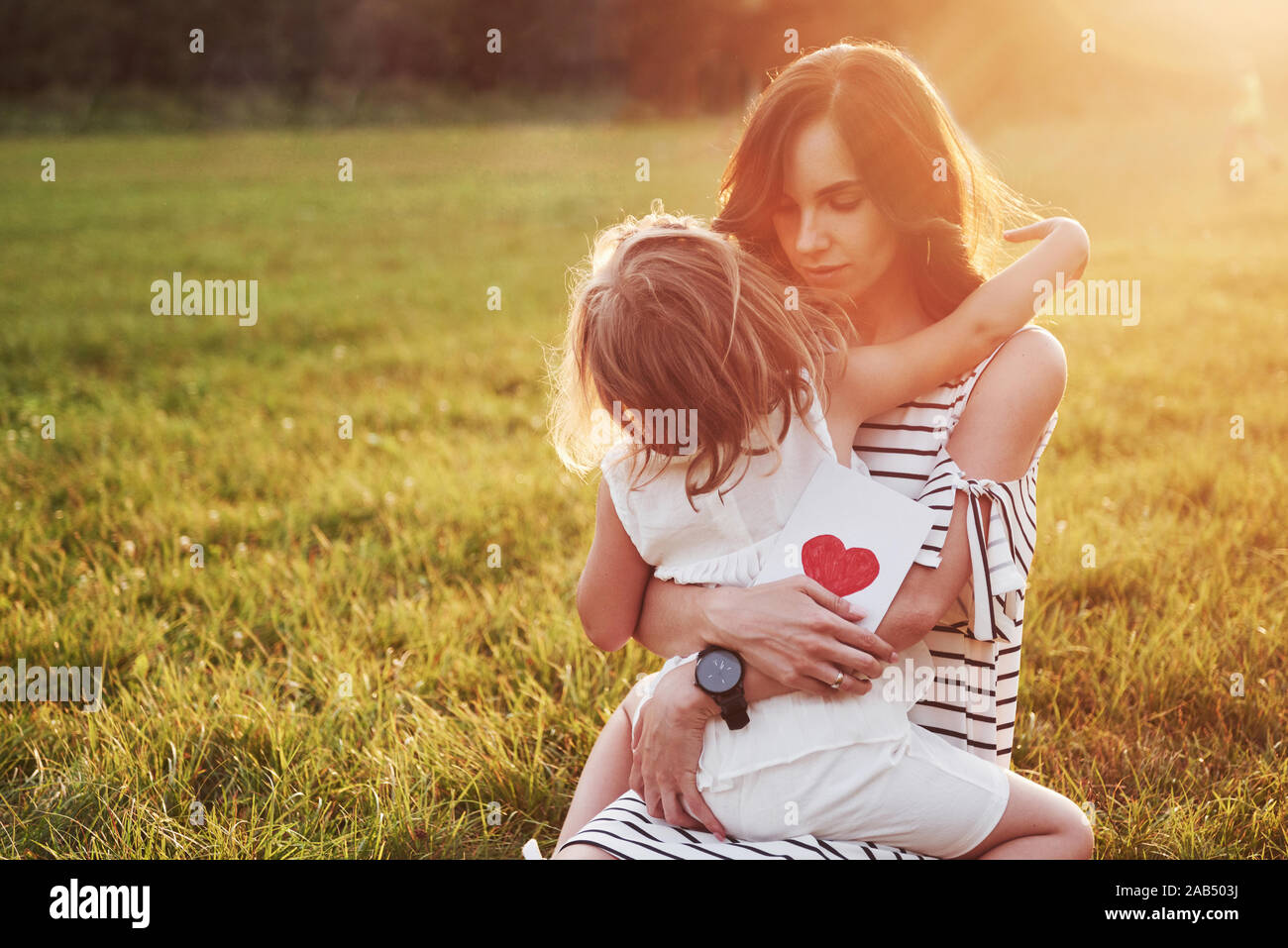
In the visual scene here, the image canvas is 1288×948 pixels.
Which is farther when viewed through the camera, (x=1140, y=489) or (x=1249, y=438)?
(x=1249, y=438)

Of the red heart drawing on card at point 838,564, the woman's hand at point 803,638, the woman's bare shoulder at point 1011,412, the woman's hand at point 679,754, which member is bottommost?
the woman's hand at point 679,754

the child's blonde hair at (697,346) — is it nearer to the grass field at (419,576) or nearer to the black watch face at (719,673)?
the black watch face at (719,673)

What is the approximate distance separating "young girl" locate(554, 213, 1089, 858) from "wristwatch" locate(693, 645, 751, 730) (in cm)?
1

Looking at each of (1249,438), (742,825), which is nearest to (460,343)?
(1249,438)

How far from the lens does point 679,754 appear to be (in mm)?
1810

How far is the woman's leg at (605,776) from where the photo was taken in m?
2.13

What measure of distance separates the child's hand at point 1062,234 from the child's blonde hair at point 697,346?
0.55 m

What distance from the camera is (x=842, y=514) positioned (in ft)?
5.92

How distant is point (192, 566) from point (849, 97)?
9.06 ft

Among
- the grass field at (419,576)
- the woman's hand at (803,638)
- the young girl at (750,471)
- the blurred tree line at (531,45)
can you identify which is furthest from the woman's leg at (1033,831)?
the blurred tree line at (531,45)

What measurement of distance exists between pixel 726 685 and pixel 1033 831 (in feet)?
1.90

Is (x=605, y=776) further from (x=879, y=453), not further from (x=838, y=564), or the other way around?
(x=879, y=453)

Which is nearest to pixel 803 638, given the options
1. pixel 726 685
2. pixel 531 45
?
pixel 726 685
